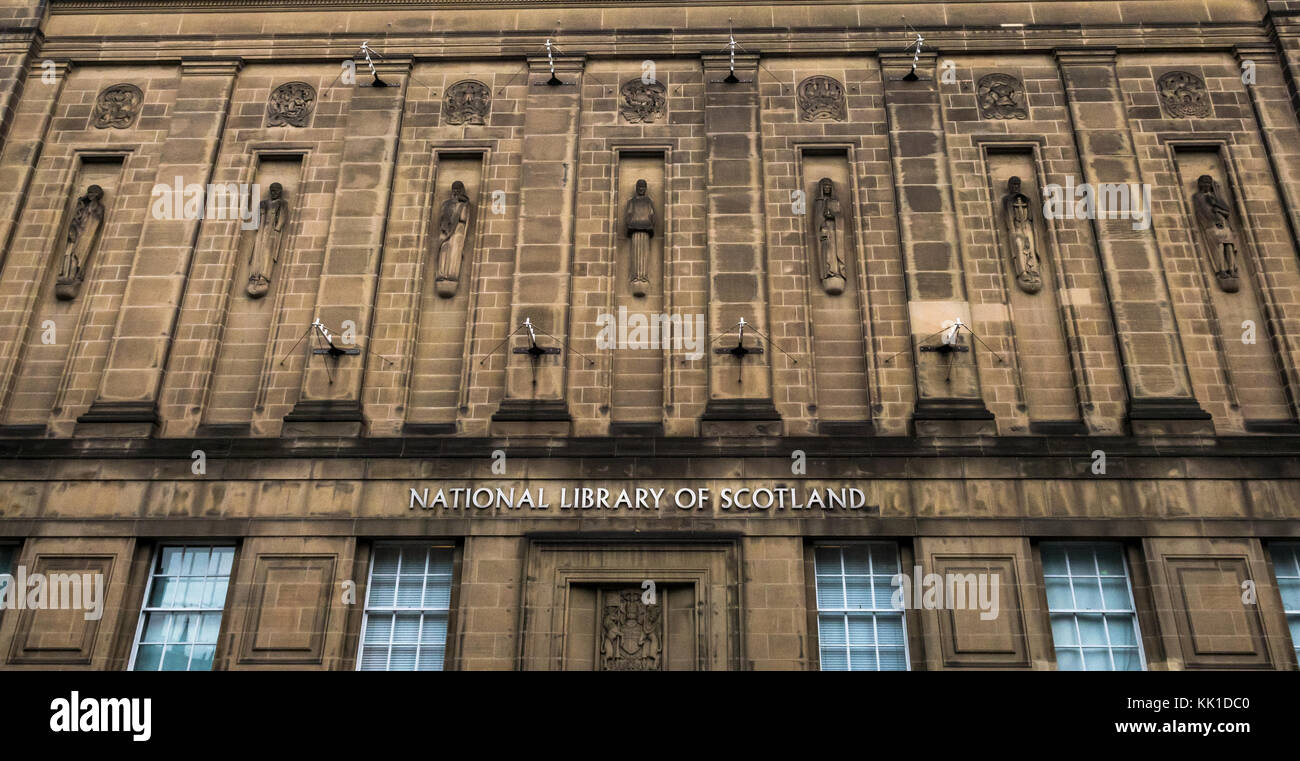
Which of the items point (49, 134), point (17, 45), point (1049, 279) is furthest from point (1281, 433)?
point (17, 45)

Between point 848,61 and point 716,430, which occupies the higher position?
point 848,61

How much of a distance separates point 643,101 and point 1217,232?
42.6 feet

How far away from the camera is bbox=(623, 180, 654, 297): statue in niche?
2238 centimetres

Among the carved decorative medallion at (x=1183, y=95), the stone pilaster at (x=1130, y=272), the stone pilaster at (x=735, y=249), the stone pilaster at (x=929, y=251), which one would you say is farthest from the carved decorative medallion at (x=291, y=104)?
the carved decorative medallion at (x=1183, y=95)

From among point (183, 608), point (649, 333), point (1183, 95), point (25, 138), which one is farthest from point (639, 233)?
point (25, 138)

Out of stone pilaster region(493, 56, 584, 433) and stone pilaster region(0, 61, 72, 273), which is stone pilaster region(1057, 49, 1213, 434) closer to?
stone pilaster region(493, 56, 584, 433)

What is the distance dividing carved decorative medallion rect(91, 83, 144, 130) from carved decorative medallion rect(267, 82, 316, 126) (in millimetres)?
3244

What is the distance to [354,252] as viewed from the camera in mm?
22625

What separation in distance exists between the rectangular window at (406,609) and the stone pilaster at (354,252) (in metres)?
2.84

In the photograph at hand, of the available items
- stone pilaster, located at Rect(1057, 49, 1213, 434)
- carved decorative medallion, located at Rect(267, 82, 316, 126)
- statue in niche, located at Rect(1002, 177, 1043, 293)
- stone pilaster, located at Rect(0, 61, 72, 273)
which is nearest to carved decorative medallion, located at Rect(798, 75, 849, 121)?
statue in niche, located at Rect(1002, 177, 1043, 293)

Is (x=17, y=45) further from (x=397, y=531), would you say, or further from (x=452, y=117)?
(x=397, y=531)

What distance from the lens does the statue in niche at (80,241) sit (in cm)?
2292

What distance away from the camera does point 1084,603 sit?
19781 mm

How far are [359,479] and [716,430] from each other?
7.15m
